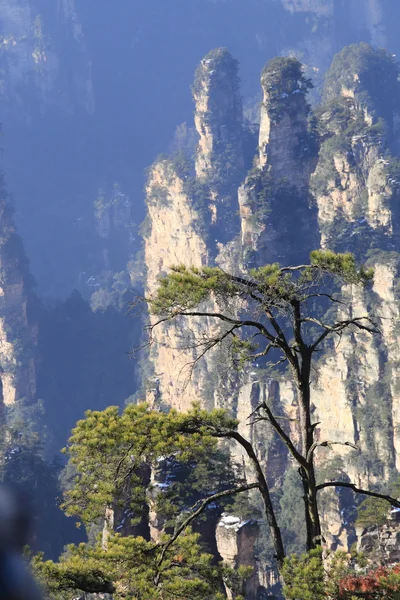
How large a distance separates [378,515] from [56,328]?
68832 millimetres

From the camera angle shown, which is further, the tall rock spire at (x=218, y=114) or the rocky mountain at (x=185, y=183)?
the tall rock spire at (x=218, y=114)

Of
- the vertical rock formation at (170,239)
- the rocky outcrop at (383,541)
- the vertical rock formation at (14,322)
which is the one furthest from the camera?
the vertical rock formation at (14,322)

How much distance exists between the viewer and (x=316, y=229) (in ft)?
191

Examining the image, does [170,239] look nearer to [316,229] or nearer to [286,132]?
[286,132]

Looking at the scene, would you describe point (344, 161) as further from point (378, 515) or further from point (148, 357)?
point (378, 515)

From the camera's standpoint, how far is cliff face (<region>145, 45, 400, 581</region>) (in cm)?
4691

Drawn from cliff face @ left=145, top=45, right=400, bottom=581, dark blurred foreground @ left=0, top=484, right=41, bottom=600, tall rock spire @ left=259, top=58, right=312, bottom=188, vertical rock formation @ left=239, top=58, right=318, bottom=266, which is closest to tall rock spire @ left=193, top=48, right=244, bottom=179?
cliff face @ left=145, top=45, right=400, bottom=581

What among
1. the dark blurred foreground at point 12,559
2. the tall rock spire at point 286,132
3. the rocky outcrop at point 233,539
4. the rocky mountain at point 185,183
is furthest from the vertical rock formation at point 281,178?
the dark blurred foreground at point 12,559

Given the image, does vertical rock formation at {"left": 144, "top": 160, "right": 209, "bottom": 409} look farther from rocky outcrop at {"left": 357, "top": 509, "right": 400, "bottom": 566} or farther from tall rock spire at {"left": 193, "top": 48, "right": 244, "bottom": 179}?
rocky outcrop at {"left": 357, "top": 509, "right": 400, "bottom": 566}

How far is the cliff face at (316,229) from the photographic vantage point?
46.9 m

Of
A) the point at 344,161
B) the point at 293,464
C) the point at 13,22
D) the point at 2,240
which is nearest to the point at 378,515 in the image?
the point at 293,464

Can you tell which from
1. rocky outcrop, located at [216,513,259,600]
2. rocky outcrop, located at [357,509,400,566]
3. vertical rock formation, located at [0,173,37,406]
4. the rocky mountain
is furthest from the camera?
vertical rock formation, located at [0,173,37,406]

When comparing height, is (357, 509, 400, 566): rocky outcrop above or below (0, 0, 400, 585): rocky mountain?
below

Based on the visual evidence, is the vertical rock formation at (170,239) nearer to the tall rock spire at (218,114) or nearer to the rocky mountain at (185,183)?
the rocky mountain at (185,183)
